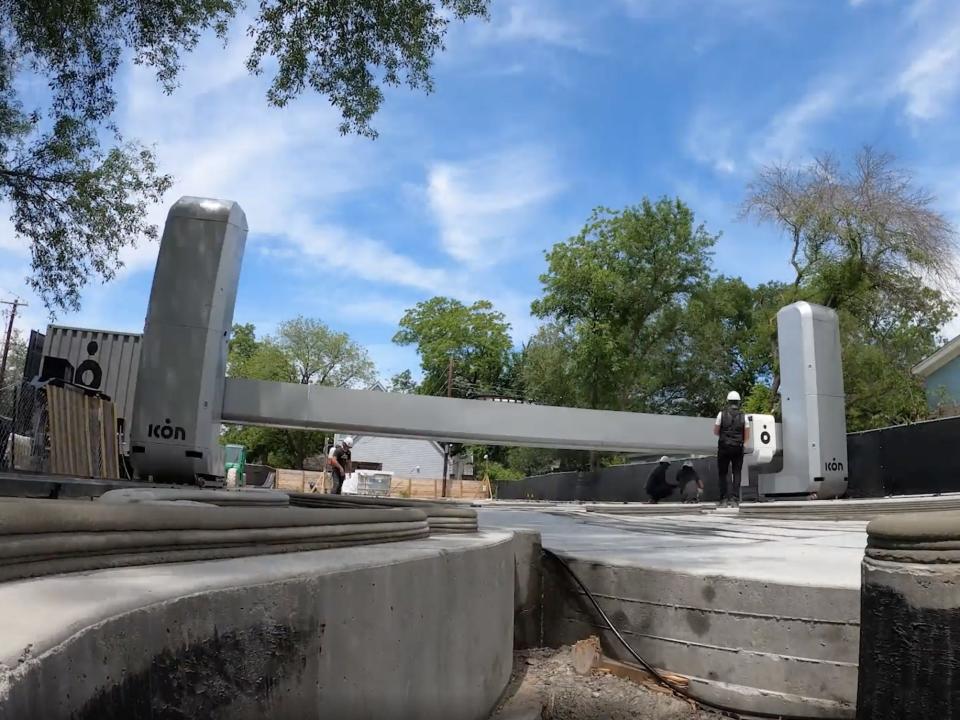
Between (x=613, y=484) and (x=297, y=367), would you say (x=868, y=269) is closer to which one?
(x=613, y=484)

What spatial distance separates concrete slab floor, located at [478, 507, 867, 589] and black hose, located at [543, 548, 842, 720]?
0.49ft

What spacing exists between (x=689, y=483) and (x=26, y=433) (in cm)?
1202

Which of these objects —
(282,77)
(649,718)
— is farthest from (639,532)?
(282,77)

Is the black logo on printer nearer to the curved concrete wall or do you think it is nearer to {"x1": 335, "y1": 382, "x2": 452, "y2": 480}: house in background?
the curved concrete wall

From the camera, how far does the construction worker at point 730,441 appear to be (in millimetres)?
11344

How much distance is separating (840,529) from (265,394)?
8628 millimetres

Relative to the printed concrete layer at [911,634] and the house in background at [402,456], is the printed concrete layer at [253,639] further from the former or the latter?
the house in background at [402,456]

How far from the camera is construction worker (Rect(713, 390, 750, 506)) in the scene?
11344mm

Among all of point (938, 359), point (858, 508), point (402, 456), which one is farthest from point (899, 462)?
point (402, 456)

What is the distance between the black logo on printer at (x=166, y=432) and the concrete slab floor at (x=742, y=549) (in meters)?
5.91

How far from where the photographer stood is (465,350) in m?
68.4

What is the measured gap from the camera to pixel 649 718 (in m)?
3.36

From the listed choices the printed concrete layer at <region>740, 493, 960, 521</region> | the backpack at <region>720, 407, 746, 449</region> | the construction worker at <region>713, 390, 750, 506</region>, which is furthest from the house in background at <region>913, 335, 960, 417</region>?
the printed concrete layer at <region>740, 493, 960, 521</region>

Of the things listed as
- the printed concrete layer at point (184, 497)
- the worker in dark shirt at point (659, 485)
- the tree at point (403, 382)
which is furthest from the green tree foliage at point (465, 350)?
the printed concrete layer at point (184, 497)
